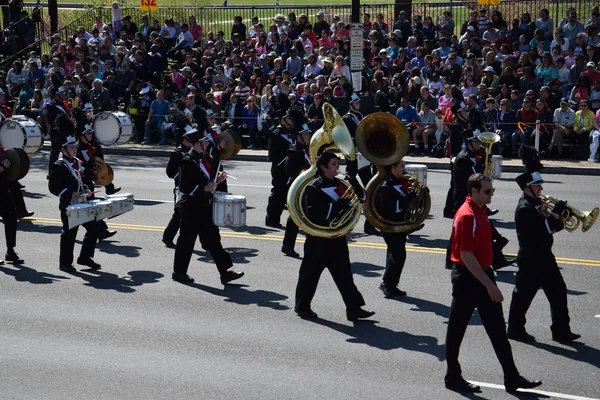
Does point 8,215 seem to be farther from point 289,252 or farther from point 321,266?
point 321,266

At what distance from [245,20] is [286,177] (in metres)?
25.9

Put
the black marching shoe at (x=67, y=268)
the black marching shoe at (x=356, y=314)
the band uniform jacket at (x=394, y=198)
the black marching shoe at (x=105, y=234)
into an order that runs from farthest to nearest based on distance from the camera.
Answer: the black marching shoe at (x=105, y=234)
the black marching shoe at (x=67, y=268)
the band uniform jacket at (x=394, y=198)
the black marching shoe at (x=356, y=314)

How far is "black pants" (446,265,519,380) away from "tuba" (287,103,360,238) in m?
2.33

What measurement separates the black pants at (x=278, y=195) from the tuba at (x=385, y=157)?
12.1 ft

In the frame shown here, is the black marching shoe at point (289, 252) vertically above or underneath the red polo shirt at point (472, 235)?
underneath

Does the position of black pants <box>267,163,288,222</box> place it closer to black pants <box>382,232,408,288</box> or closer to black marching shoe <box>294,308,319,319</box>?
black pants <box>382,232,408,288</box>

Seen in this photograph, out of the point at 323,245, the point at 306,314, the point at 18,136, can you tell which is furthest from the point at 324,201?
the point at 18,136

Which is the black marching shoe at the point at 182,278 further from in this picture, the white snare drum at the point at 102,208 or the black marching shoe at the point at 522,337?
the black marching shoe at the point at 522,337

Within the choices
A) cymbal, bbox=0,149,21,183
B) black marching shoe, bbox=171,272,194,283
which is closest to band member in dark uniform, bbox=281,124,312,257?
black marching shoe, bbox=171,272,194,283

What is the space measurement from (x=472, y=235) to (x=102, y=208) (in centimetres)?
607

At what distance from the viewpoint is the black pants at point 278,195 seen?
16703mm

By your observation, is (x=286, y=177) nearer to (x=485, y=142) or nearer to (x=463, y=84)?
(x=485, y=142)

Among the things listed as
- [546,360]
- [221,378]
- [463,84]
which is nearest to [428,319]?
[546,360]

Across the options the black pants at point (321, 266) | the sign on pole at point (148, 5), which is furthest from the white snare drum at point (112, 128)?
the sign on pole at point (148, 5)
